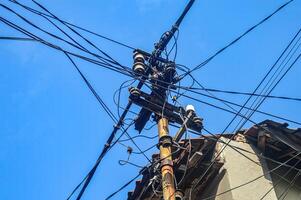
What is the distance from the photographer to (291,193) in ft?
30.4

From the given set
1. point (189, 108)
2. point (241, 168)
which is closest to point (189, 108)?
point (189, 108)

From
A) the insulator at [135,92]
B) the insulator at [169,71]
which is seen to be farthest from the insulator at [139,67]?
the insulator at [169,71]

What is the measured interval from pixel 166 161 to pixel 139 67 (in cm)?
206

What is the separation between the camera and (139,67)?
7.98m

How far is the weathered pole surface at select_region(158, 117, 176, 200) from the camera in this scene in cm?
630

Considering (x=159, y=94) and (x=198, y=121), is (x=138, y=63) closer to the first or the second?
(x=159, y=94)

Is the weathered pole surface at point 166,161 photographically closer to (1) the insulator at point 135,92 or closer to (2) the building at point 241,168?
(1) the insulator at point 135,92

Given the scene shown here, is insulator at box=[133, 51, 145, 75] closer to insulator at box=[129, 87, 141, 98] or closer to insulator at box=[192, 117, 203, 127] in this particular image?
insulator at box=[129, 87, 141, 98]

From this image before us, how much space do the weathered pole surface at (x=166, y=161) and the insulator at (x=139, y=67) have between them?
102 centimetres

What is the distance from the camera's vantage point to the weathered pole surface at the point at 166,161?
6.30 metres

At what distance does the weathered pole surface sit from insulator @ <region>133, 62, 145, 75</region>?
1.02 metres

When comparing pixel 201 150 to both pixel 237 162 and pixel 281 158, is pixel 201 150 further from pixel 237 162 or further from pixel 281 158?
pixel 281 158

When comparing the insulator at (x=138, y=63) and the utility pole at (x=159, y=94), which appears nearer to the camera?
the utility pole at (x=159, y=94)

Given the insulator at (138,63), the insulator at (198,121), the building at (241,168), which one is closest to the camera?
the insulator at (198,121)
